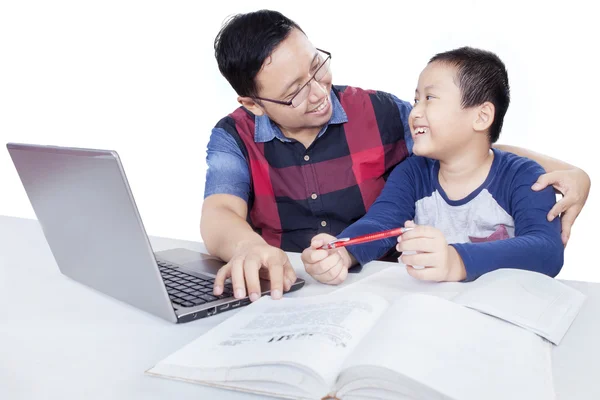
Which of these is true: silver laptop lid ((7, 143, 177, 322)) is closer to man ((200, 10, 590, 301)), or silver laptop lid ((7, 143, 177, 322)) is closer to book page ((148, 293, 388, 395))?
book page ((148, 293, 388, 395))

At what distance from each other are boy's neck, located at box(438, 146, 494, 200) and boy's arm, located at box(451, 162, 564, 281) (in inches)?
3.7

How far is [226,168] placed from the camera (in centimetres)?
160

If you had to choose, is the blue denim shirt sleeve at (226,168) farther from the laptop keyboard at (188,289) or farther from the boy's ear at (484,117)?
the boy's ear at (484,117)

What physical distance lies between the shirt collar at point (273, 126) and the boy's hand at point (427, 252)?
68 cm

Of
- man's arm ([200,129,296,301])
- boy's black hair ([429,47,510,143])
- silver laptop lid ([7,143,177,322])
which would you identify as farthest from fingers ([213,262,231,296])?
boy's black hair ([429,47,510,143])

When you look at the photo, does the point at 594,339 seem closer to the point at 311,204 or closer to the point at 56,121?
the point at 311,204

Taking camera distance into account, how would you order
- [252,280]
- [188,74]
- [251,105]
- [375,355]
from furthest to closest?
[188,74] < [251,105] < [252,280] < [375,355]

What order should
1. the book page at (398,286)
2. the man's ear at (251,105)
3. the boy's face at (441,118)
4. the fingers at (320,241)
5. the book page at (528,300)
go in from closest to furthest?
1. the book page at (528,300)
2. the book page at (398,286)
3. the fingers at (320,241)
4. the boy's face at (441,118)
5. the man's ear at (251,105)

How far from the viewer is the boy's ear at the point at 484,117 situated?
4.56ft

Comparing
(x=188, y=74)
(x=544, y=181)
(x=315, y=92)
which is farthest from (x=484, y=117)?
(x=188, y=74)

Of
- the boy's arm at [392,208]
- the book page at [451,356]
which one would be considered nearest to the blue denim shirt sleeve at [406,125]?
the boy's arm at [392,208]

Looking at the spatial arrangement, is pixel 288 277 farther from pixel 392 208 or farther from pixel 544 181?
pixel 544 181

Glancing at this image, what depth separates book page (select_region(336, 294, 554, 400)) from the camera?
24.2 inches

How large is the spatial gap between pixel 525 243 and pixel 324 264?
370 millimetres
